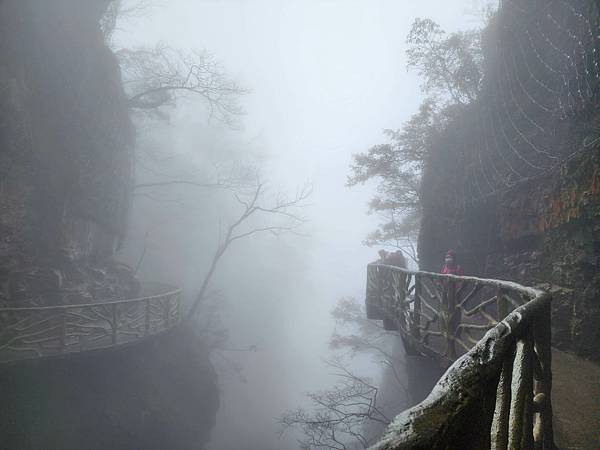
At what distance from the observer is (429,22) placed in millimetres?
12383

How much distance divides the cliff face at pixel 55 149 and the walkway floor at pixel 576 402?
1106 centimetres

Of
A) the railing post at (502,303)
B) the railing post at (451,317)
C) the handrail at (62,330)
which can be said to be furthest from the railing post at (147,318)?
the railing post at (502,303)

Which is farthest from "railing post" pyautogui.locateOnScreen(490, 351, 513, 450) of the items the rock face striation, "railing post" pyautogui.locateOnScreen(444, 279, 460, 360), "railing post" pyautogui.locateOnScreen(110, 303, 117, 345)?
"railing post" pyautogui.locateOnScreen(110, 303, 117, 345)

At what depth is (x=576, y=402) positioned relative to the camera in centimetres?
311

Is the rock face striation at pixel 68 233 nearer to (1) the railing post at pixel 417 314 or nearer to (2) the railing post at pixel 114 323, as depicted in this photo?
(2) the railing post at pixel 114 323

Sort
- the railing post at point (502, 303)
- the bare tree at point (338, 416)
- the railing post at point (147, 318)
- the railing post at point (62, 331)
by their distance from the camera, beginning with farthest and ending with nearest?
the railing post at point (147, 318) → the railing post at point (62, 331) → the bare tree at point (338, 416) → the railing post at point (502, 303)

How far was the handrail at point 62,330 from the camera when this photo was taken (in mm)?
7289

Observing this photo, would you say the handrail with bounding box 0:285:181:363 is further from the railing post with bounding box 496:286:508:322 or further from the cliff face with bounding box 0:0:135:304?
the railing post with bounding box 496:286:508:322

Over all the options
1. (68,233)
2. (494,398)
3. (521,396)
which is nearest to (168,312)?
(68,233)

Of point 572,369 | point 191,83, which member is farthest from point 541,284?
point 191,83

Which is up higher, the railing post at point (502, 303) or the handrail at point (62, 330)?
the railing post at point (502, 303)

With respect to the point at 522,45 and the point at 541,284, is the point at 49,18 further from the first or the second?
the point at 541,284

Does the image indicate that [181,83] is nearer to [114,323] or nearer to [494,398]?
[114,323]

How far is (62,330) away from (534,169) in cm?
1200
